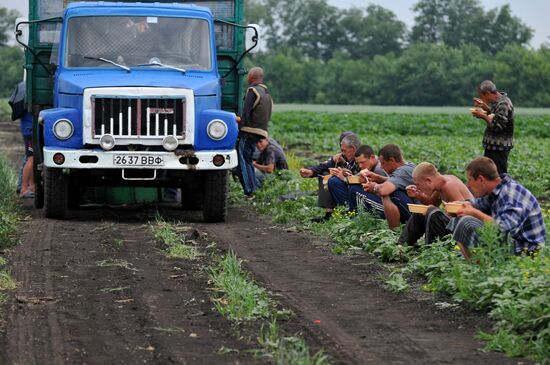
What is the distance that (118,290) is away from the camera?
9625mm

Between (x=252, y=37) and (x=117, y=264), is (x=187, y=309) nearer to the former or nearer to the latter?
(x=117, y=264)

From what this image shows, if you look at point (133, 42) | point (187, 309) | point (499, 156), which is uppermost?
point (133, 42)

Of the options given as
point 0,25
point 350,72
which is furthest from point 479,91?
point 0,25

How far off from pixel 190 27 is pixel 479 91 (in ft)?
11.9

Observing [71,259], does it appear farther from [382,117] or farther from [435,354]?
Result: [382,117]

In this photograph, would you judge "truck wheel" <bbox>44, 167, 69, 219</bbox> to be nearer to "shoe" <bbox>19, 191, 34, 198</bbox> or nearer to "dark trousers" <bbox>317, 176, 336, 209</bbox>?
"dark trousers" <bbox>317, 176, 336, 209</bbox>

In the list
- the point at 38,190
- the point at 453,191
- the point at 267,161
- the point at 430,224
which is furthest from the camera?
the point at 267,161

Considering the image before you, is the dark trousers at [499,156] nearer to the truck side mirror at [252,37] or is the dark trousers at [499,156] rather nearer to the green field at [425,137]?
the truck side mirror at [252,37]

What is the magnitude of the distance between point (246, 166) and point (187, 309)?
28.1 ft

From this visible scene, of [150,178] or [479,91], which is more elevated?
[479,91]

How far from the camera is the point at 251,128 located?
17359 mm

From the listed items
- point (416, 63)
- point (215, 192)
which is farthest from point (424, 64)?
point (215, 192)

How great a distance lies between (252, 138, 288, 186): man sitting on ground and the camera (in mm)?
17812

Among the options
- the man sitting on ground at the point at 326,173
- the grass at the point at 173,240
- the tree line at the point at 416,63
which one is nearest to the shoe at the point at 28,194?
the grass at the point at 173,240
